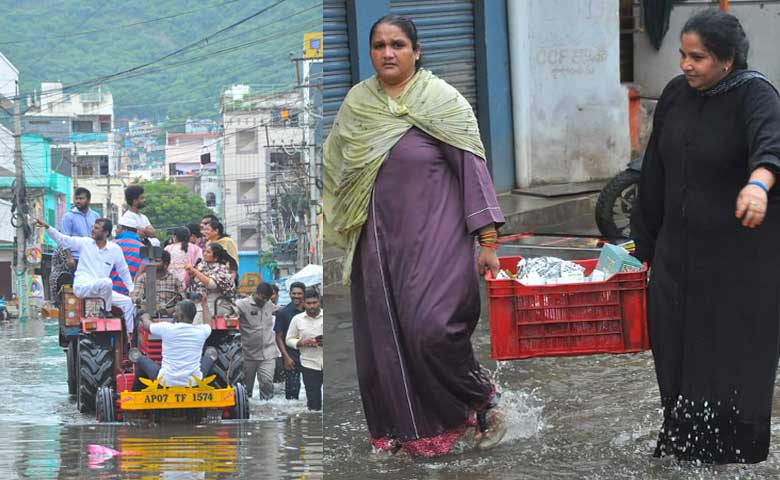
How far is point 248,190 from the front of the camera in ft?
13.5

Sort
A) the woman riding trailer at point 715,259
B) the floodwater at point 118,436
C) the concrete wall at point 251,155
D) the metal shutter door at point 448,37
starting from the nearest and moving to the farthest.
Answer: the floodwater at point 118,436
the concrete wall at point 251,155
the woman riding trailer at point 715,259
the metal shutter door at point 448,37

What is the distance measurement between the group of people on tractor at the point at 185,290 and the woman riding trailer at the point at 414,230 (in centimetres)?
71

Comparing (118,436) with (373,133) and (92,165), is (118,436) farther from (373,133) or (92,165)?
(373,133)

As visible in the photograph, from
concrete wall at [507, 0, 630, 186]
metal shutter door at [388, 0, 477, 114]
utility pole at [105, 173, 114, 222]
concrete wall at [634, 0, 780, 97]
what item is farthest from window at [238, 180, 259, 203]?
concrete wall at [634, 0, 780, 97]

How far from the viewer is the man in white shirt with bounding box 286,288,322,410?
402cm

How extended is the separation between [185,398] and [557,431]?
1.66m

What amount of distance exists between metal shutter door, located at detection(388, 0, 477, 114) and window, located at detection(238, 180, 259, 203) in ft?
23.5

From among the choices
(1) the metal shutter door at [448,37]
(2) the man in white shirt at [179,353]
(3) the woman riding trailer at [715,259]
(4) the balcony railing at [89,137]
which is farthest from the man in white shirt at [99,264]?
(1) the metal shutter door at [448,37]

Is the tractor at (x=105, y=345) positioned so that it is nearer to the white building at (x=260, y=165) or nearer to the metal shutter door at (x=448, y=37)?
the white building at (x=260, y=165)

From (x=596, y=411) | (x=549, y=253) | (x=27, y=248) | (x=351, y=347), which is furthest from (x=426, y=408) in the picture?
(x=549, y=253)

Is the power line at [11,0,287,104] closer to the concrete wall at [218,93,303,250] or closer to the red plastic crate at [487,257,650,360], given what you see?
the concrete wall at [218,93,303,250]

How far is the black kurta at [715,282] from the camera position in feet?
14.5

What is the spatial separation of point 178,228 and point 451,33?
774 cm

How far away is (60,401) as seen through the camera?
4.20 meters
